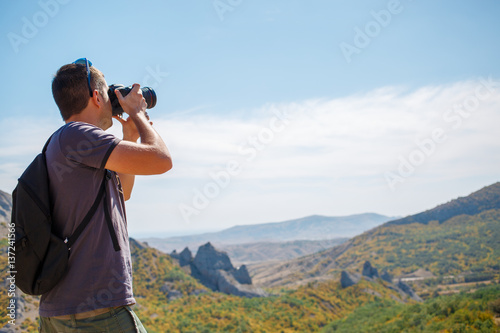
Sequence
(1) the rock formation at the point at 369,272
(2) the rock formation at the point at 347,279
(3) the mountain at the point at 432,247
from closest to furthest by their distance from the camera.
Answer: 1. (2) the rock formation at the point at 347,279
2. (1) the rock formation at the point at 369,272
3. (3) the mountain at the point at 432,247

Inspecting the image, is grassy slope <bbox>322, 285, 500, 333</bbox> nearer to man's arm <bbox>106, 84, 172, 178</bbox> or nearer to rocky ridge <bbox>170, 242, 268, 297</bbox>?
man's arm <bbox>106, 84, 172, 178</bbox>

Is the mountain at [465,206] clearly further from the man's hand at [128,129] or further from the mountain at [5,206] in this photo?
the man's hand at [128,129]

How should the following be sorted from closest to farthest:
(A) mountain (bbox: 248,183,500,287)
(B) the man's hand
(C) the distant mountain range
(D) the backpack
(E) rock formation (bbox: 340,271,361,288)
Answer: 1. (D) the backpack
2. (B) the man's hand
3. (C) the distant mountain range
4. (E) rock formation (bbox: 340,271,361,288)
5. (A) mountain (bbox: 248,183,500,287)

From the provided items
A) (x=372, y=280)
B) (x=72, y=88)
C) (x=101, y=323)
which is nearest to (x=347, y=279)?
(x=372, y=280)

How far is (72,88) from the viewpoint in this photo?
2127 millimetres

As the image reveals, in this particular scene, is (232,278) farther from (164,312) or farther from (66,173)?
(66,173)

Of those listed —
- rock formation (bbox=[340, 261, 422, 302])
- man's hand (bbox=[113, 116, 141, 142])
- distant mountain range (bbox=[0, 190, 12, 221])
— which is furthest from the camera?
rock formation (bbox=[340, 261, 422, 302])

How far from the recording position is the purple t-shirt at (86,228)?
6.23 ft

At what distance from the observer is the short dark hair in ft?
6.96

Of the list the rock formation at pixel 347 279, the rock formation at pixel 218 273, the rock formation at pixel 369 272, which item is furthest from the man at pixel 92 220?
the rock formation at pixel 369 272

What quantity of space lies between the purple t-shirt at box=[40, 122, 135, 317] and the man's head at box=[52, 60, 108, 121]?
18cm

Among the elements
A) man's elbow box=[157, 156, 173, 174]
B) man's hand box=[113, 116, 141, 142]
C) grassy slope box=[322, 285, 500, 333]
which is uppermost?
man's hand box=[113, 116, 141, 142]

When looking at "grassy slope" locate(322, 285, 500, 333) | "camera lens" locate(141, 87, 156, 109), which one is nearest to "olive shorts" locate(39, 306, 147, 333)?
"camera lens" locate(141, 87, 156, 109)

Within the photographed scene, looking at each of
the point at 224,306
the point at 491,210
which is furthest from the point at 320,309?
the point at 491,210
